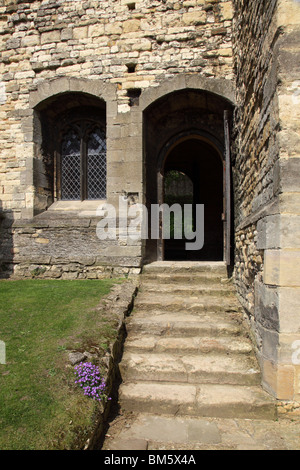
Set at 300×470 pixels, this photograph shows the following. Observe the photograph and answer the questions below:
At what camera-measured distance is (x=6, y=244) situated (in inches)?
277

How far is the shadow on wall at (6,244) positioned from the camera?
7008mm

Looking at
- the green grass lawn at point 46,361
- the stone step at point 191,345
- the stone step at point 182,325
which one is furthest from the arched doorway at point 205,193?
the stone step at point 191,345

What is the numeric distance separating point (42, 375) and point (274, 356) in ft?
7.41

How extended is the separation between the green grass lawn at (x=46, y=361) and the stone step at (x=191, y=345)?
0.41 metres

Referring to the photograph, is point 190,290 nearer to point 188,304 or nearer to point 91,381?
point 188,304

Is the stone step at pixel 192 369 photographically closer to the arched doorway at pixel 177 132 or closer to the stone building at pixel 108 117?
the stone building at pixel 108 117

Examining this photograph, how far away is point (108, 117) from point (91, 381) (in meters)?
5.11

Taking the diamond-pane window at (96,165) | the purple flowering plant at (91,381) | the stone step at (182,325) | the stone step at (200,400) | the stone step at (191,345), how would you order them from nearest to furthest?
the purple flowering plant at (91,381), the stone step at (200,400), the stone step at (191,345), the stone step at (182,325), the diamond-pane window at (96,165)

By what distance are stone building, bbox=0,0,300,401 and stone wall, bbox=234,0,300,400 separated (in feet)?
2.31

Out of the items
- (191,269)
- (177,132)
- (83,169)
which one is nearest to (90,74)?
(83,169)

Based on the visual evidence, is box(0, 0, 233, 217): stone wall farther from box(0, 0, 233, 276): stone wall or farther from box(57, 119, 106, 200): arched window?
box(57, 119, 106, 200): arched window

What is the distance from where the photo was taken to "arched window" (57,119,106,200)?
751 centimetres

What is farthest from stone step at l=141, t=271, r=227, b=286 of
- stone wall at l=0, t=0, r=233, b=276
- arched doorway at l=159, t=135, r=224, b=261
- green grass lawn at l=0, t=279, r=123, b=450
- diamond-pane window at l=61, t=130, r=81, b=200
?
arched doorway at l=159, t=135, r=224, b=261
